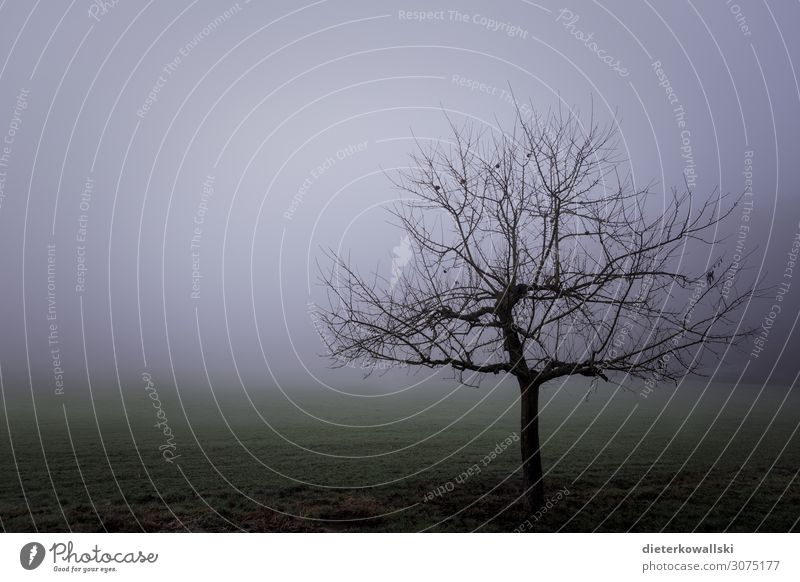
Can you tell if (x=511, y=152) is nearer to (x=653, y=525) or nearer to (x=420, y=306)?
(x=420, y=306)

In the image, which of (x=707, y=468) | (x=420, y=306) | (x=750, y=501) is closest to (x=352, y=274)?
(x=420, y=306)

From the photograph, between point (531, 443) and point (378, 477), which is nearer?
point (531, 443)

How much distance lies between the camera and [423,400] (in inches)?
1777

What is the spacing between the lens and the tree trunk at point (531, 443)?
10.8m

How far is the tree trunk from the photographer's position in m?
10.8

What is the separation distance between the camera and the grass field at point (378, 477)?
1098cm

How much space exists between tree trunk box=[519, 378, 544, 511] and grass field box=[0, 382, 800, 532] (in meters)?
0.42

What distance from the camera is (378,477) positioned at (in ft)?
48.1

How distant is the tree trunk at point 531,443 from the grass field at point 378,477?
425 millimetres

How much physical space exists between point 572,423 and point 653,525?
18.9 meters

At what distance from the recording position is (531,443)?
10828 millimetres

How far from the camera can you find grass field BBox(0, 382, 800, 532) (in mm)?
10977

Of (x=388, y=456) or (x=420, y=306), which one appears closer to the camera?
(x=420, y=306)

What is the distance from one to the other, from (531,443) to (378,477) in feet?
17.1
